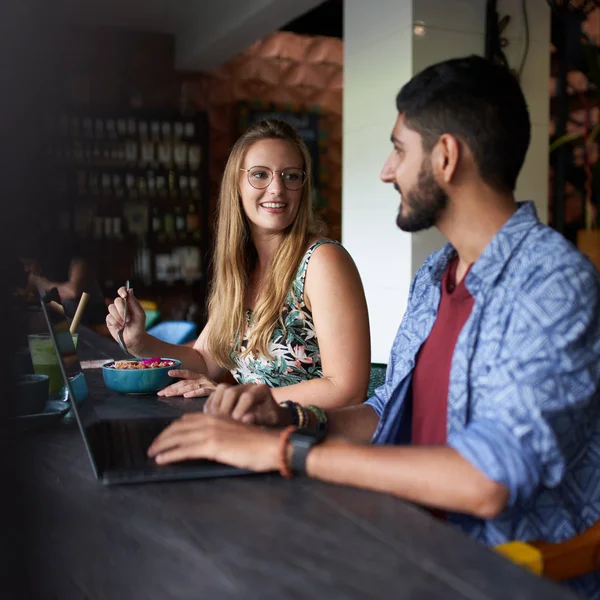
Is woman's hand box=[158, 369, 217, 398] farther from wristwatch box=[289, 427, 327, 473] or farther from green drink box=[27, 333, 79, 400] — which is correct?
wristwatch box=[289, 427, 327, 473]

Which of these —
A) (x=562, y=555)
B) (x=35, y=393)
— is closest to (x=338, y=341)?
(x=35, y=393)

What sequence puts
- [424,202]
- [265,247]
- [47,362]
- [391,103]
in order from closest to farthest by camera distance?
[424,202], [47,362], [265,247], [391,103]

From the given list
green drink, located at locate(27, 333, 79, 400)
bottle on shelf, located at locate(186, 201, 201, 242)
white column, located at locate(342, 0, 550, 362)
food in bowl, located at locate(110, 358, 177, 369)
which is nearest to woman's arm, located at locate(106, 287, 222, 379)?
food in bowl, located at locate(110, 358, 177, 369)

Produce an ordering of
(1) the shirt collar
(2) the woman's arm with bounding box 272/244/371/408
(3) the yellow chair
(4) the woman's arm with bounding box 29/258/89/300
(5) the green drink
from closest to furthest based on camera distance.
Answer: (3) the yellow chair → (1) the shirt collar → (5) the green drink → (2) the woman's arm with bounding box 272/244/371/408 → (4) the woman's arm with bounding box 29/258/89/300

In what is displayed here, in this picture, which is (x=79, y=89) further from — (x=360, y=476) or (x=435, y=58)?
(x=360, y=476)

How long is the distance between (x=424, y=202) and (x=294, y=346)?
→ 0.86 meters

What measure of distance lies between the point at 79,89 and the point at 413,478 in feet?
19.9

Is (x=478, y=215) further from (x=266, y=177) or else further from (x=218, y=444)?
(x=266, y=177)

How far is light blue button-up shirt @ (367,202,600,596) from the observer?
3.30 feet

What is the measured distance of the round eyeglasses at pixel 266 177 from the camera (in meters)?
2.13

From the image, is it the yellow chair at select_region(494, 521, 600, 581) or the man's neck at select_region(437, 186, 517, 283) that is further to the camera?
the man's neck at select_region(437, 186, 517, 283)

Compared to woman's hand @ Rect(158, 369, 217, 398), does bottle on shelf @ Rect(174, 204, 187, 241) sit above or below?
above

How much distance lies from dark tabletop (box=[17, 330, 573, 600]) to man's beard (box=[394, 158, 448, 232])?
0.57m

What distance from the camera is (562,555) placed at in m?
1.00
